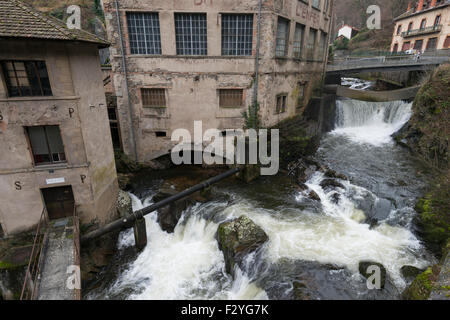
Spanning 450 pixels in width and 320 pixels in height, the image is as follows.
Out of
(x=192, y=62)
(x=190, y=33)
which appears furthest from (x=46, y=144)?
(x=190, y=33)

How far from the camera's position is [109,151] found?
37.3 ft

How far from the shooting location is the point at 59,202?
1004 centimetres

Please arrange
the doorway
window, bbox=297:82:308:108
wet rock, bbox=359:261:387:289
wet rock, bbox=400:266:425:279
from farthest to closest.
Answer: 1. window, bbox=297:82:308:108
2. the doorway
3. wet rock, bbox=400:266:425:279
4. wet rock, bbox=359:261:387:289

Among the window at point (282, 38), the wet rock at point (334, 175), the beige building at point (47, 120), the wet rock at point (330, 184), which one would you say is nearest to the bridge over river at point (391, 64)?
the window at point (282, 38)

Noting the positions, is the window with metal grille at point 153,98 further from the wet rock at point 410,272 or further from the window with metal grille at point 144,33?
the wet rock at point 410,272

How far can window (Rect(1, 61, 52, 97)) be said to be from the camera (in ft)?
27.5

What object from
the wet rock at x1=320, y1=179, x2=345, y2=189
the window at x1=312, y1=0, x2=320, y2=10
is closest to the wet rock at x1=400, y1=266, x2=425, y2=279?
the wet rock at x1=320, y1=179, x2=345, y2=189

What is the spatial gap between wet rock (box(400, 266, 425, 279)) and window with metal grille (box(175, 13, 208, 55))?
13.9m

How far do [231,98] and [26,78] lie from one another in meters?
10.2

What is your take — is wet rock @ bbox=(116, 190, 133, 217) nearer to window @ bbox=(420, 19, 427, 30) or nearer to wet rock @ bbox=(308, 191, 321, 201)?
wet rock @ bbox=(308, 191, 321, 201)

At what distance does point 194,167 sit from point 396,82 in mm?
26006

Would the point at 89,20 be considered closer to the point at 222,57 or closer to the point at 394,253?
the point at 222,57

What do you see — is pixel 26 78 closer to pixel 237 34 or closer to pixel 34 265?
Answer: pixel 34 265

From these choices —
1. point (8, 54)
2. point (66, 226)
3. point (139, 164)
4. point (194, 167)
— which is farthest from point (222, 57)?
point (66, 226)
